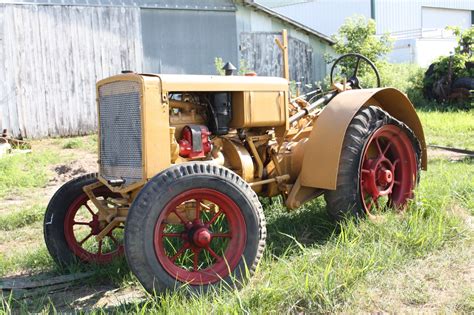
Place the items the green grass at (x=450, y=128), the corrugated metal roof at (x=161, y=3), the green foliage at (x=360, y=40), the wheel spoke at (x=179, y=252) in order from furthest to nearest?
1. the green foliage at (x=360, y=40)
2. the corrugated metal roof at (x=161, y=3)
3. the green grass at (x=450, y=128)
4. the wheel spoke at (x=179, y=252)

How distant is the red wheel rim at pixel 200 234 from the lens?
139 inches

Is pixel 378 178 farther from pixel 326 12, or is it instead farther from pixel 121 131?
pixel 326 12

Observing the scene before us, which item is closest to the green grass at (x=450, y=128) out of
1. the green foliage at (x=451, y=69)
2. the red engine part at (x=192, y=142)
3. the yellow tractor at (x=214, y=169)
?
the green foliage at (x=451, y=69)

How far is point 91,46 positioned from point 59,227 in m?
7.68

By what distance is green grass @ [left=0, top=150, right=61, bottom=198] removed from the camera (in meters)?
7.85

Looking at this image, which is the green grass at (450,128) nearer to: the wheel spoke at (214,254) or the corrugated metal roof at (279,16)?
the corrugated metal roof at (279,16)

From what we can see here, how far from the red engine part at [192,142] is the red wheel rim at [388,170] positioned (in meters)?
1.36

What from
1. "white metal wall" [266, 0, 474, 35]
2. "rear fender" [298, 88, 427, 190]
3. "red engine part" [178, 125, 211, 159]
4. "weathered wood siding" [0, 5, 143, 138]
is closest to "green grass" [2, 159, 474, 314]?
"rear fender" [298, 88, 427, 190]

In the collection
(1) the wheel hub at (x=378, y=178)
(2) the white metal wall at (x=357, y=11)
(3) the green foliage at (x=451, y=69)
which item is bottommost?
(1) the wheel hub at (x=378, y=178)

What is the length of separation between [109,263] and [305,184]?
1.64 meters

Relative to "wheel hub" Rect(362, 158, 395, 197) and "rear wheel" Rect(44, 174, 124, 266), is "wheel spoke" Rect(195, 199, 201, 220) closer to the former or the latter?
"rear wheel" Rect(44, 174, 124, 266)

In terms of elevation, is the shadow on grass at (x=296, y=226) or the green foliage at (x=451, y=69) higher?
the green foliage at (x=451, y=69)

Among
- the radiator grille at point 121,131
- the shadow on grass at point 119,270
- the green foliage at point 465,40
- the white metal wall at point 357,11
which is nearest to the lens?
the shadow on grass at point 119,270

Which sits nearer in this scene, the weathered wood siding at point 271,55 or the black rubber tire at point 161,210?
the black rubber tire at point 161,210
